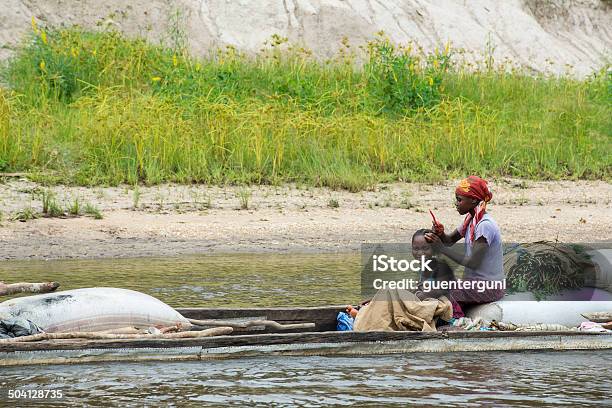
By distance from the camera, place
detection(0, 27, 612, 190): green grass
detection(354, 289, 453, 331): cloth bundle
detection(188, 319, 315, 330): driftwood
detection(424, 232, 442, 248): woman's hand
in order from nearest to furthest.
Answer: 1. detection(424, 232, 442, 248): woman's hand
2. detection(354, 289, 453, 331): cloth bundle
3. detection(188, 319, 315, 330): driftwood
4. detection(0, 27, 612, 190): green grass

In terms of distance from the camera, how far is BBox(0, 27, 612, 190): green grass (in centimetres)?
1312

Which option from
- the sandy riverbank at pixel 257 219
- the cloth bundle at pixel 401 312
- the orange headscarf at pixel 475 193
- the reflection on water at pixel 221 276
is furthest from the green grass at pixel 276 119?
the orange headscarf at pixel 475 193

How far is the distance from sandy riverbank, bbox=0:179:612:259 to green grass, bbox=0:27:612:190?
15.6 inches

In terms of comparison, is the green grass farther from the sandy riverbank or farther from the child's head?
the child's head

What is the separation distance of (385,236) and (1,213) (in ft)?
13.9

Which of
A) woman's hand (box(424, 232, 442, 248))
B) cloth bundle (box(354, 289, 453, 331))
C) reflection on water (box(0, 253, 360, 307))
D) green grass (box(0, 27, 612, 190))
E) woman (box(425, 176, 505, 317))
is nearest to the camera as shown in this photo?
woman's hand (box(424, 232, 442, 248))

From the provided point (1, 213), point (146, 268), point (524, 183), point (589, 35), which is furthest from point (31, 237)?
point (589, 35)

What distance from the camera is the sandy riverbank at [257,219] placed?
1119cm

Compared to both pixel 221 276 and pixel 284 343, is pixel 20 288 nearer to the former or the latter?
pixel 284 343

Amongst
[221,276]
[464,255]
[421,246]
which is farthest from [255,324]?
[221,276]

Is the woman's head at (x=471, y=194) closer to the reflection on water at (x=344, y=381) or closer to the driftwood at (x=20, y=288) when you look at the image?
the reflection on water at (x=344, y=381)

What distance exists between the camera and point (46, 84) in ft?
48.8

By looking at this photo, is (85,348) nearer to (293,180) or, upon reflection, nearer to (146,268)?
(146,268)

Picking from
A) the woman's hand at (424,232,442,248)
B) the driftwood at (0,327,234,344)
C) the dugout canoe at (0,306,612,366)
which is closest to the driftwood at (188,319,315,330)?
the dugout canoe at (0,306,612,366)
